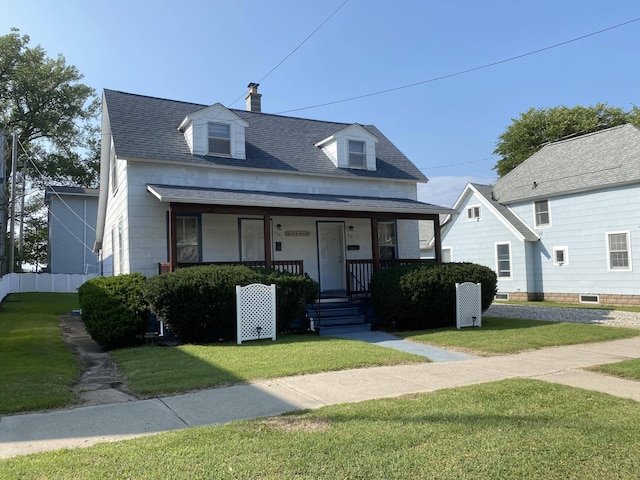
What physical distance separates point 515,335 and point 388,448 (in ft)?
25.8

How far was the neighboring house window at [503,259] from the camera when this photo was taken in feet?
69.6

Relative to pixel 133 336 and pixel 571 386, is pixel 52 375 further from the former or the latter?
pixel 571 386

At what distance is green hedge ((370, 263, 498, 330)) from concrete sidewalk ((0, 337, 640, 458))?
11.9 ft

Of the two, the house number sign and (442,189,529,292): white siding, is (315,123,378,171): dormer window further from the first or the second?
(442,189,529,292): white siding

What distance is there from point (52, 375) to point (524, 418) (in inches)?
258

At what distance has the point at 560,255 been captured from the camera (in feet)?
64.0

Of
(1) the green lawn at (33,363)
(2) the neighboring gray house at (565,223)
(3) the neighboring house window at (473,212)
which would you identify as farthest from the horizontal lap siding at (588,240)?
(1) the green lawn at (33,363)

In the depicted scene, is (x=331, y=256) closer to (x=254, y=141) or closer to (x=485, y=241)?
(x=254, y=141)

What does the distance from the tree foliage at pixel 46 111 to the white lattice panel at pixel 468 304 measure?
32.2m

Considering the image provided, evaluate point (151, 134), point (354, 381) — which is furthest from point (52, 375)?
point (151, 134)

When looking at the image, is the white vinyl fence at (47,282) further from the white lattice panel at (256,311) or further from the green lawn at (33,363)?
the white lattice panel at (256,311)

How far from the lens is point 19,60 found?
1398 inches

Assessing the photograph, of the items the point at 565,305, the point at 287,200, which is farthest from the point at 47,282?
the point at 565,305

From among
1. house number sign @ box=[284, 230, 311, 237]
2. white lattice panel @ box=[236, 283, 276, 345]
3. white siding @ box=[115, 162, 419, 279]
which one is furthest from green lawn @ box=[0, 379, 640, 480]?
house number sign @ box=[284, 230, 311, 237]
